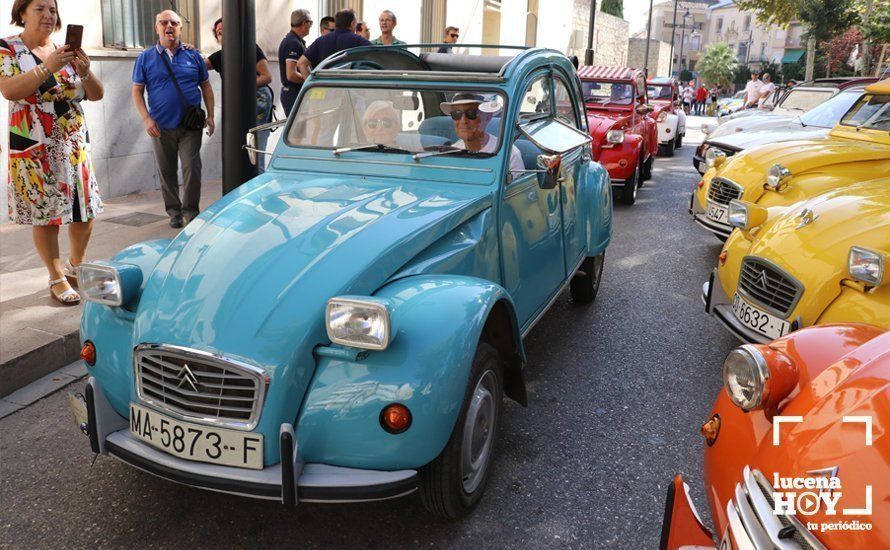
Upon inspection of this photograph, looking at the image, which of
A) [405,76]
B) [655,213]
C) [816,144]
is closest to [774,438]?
[405,76]

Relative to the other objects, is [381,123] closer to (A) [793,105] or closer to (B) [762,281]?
(B) [762,281]

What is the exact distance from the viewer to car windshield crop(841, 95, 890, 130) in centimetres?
658

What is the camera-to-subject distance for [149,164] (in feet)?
30.1

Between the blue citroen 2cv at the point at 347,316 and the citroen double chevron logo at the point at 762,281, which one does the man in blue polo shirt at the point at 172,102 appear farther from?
the citroen double chevron logo at the point at 762,281

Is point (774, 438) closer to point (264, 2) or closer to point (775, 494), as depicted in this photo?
point (775, 494)

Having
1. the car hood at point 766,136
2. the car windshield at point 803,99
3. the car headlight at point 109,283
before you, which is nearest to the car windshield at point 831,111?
the car hood at point 766,136

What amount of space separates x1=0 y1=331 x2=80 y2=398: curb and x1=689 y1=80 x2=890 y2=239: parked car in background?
517cm

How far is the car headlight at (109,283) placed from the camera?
10.0 ft

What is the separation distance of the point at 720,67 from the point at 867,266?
279 ft

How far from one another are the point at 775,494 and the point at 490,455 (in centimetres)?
155

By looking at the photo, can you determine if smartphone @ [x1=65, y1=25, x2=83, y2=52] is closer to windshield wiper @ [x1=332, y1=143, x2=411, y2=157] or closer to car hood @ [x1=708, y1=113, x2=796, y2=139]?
windshield wiper @ [x1=332, y1=143, x2=411, y2=157]

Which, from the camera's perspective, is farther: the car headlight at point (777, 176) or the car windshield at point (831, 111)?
the car windshield at point (831, 111)

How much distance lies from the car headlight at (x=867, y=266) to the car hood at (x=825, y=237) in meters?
0.10

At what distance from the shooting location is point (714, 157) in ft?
27.8
